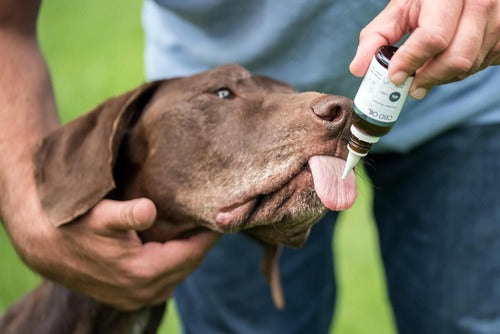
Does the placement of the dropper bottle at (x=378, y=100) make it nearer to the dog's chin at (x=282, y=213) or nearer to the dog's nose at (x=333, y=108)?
the dog's nose at (x=333, y=108)

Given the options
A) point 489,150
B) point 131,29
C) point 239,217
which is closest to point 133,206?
point 239,217

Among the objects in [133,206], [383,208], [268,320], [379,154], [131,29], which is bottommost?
[131,29]

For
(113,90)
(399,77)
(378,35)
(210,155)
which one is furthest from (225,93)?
(113,90)

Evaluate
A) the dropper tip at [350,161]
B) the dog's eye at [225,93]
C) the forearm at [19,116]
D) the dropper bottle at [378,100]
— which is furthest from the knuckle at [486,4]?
the forearm at [19,116]

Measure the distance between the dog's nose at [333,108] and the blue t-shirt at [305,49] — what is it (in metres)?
0.66

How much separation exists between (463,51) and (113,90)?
7.05 meters

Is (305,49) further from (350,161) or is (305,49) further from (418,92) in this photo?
(418,92)

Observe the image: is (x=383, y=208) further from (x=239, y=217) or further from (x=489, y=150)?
(x=239, y=217)

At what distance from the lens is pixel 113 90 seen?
880 cm

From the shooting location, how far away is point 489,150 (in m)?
3.45

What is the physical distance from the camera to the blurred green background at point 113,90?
19.8ft

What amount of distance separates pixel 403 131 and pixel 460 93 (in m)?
0.28

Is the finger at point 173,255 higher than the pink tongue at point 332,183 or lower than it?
lower

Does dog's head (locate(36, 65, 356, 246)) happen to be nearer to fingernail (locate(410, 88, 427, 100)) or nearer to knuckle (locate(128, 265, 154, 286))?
knuckle (locate(128, 265, 154, 286))
